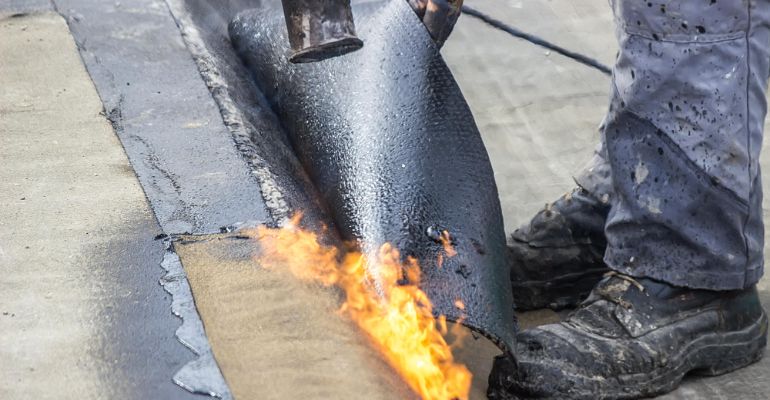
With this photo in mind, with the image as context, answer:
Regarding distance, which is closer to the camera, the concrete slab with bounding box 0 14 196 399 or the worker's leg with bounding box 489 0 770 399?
the concrete slab with bounding box 0 14 196 399

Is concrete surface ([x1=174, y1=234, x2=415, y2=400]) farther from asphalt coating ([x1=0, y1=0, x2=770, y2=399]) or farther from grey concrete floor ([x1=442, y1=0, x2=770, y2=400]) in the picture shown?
grey concrete floor ([x1=442, y1=0, x2=770, y2=400])

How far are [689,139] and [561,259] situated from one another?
0.52 metres

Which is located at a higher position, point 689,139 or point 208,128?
point 689,139

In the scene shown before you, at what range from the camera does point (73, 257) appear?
1.88 meters

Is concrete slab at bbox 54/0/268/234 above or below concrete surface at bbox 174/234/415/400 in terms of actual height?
above

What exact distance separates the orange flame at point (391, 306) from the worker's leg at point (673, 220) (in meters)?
0.17

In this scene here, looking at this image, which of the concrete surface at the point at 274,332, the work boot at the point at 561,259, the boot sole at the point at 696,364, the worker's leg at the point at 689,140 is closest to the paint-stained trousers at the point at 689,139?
the worker's leg at the point at 689,140

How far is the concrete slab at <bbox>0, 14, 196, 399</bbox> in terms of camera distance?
1.59m

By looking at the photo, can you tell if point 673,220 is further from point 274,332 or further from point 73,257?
point 73,257

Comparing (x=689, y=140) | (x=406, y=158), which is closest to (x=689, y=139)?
(x=689, y=140)

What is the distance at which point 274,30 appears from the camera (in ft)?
9.27

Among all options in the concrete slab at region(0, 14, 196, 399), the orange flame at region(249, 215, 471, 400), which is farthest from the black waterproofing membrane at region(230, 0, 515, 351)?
the concrete slab at region(0, 14, 196, 399)

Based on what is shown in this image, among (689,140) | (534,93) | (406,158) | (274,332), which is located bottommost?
(534,93)

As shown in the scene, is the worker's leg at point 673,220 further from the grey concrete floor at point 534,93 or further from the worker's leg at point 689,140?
the grey concrete floor at point 534,93
